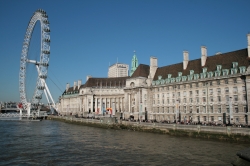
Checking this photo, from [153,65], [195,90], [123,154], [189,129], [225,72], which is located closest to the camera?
[123,154]

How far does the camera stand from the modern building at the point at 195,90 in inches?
2061

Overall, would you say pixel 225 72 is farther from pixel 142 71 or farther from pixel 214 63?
pixel 142 71

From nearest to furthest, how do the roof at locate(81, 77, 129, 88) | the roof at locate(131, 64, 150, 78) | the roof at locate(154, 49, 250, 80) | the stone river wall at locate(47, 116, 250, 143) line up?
the stone river wall at locate(47, 116, 250, 143) < the roof at locate(154, 49, 250, 80) < the roof at locate(131, 64, 150, 78) < the roof at locate(81, 77, 129, 88)

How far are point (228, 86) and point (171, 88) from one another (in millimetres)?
17506

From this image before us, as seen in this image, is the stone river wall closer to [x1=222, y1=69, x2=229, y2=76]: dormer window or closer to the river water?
the river water

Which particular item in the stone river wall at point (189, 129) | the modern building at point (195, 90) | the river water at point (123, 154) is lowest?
the river water at point (123, 154)

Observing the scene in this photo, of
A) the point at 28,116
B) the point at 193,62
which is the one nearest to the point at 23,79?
the point at 28,116

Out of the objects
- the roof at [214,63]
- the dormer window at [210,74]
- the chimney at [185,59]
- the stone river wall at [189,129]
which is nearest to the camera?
the stone river wall at [189,129]

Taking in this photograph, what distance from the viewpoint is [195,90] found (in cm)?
6172

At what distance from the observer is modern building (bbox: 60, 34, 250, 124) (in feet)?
172

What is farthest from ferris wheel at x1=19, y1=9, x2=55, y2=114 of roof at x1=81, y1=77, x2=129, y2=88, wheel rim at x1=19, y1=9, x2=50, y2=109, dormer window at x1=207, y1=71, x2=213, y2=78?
dormer window at x1=207, y1=71, x2=213, y2=78

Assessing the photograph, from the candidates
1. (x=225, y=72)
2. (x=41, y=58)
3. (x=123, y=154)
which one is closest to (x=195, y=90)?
(x=225, y=72)

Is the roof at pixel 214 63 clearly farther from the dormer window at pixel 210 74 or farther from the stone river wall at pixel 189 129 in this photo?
the stone river wall at pixel 189 129

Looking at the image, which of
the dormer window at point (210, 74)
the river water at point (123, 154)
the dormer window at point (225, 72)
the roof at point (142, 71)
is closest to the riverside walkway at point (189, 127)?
the river water at point (123, 154)
